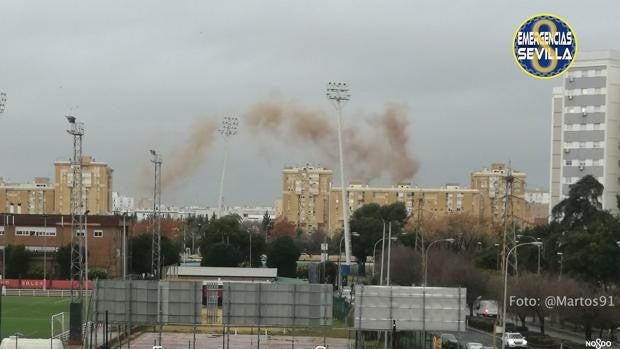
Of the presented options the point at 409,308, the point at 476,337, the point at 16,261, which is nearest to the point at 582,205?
the point at 476,337

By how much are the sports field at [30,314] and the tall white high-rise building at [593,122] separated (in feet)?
156

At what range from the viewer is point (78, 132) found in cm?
4966

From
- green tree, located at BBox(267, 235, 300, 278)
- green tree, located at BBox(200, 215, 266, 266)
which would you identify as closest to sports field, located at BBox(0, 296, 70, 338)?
green tree, located at BBox(200, 215, 266, 266)

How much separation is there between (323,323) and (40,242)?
205 feet

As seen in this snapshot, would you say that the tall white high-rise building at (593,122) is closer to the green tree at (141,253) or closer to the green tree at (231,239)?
the green tree at (231,239)

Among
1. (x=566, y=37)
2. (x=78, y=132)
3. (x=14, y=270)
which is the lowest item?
(x=14, y=270)

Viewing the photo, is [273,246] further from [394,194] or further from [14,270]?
[394,194]

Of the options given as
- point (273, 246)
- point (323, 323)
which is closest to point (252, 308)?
point (323, 323)

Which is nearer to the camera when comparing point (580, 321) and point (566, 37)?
point (566, 37)

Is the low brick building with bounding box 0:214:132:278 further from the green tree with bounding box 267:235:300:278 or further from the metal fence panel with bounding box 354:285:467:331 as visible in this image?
the metal fence panel with bounding box 354:285:467:331

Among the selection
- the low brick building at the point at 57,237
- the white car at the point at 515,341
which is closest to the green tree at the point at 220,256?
the low brick building at the point at 57,237

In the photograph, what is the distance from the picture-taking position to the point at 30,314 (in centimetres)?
6166

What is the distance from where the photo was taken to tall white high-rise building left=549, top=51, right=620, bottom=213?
278 ft

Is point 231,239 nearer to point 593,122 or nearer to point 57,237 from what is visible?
point 57,237
